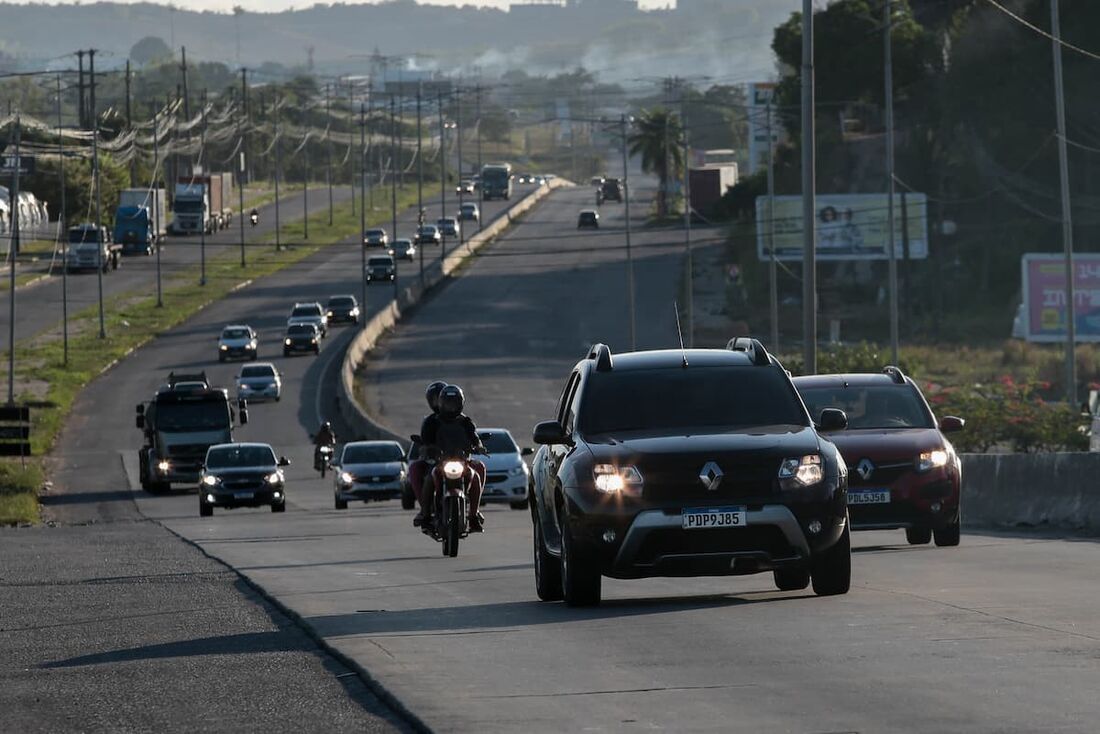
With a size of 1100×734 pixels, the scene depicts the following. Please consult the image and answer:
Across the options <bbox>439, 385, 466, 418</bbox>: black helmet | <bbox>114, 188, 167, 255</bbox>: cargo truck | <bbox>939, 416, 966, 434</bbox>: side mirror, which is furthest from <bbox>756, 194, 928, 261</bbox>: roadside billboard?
<bbox>439, 385, 466, 418</bbox>: black helmet

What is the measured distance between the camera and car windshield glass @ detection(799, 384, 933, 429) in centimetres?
2170

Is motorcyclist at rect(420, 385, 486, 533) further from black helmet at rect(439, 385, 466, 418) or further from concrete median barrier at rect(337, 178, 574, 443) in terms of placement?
concrete median barrier at rect(337, 178, 574, 443)

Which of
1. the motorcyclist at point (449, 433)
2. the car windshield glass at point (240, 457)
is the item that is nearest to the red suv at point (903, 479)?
the motorcyclist at point (449, 433)

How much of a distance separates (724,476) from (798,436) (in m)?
0.73

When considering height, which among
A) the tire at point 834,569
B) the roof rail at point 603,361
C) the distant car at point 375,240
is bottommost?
the tire at point 834,569

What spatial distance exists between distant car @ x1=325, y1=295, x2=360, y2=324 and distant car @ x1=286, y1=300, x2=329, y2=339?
5.33 m

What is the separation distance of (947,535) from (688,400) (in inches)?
264

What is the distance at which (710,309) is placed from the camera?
109688 mm

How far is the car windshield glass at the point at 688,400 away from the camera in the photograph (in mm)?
14941

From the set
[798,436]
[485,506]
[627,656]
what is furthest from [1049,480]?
[485,506]

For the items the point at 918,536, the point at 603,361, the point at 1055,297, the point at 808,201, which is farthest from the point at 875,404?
the point at 1055,297

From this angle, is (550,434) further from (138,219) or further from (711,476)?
(138,219)

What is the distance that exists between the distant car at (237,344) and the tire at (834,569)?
79528 millimetres

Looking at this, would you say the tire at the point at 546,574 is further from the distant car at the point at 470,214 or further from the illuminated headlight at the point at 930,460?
the distant car at the point at 470,214
